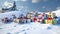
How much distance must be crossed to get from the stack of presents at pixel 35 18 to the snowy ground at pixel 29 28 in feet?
0.13

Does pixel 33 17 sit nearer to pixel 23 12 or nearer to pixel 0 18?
pixel 23 12

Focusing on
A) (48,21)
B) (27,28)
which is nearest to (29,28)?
(27,28)

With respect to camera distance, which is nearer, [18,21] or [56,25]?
[56,25]

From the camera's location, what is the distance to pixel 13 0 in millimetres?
1603

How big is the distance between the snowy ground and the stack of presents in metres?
0.04

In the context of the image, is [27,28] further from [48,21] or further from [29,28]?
[48,21]

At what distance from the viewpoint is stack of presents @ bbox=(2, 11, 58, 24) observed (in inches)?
58.3

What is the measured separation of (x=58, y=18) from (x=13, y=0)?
461 millimetres

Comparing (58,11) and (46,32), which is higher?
(58,11)

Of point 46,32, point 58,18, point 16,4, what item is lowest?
point 46,32

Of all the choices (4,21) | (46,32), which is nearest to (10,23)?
(4,21)

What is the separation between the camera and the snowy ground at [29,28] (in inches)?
56.2

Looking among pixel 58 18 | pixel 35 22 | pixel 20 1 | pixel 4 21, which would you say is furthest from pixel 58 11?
pixel 4 21

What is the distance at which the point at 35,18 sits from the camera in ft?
5.04
